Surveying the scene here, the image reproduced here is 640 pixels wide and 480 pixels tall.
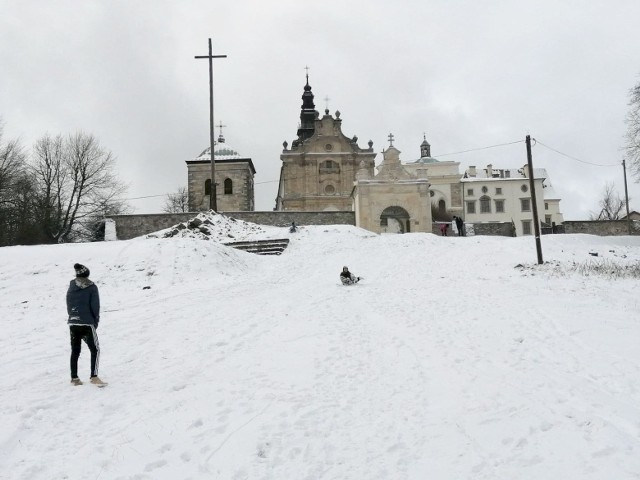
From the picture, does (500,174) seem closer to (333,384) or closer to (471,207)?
(471,207)

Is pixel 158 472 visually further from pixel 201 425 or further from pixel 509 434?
pixel 509 434

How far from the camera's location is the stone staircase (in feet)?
86.0

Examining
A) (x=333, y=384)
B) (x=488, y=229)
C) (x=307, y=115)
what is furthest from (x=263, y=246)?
(x=307, y=115)

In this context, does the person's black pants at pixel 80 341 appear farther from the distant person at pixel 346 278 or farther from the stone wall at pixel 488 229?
the stone wall at pixel 488 229

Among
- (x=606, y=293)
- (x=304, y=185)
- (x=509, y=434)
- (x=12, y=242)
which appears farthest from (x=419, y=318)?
(x=304, y=185)

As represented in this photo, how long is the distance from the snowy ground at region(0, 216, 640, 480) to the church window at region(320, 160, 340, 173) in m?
43.1

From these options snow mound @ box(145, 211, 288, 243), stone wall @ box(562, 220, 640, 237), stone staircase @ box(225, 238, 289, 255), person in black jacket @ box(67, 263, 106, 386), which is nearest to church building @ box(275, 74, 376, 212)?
stone wall @ box(562, 220, 640, 237)

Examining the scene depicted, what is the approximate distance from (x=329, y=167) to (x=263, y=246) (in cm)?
3291

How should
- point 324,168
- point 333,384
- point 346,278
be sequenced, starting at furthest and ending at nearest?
point 324,168 → point 346,278 → point 333,384

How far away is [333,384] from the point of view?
7.09 metres

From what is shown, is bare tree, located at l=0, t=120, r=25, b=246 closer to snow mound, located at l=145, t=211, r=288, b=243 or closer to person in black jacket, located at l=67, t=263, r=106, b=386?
snow mound, located at l=145, t=211, r=288, b=243

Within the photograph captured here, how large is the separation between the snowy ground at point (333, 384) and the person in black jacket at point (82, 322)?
0.37 metres

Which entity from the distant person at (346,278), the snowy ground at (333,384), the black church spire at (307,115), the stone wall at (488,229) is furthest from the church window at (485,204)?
the distant person at (346,278)

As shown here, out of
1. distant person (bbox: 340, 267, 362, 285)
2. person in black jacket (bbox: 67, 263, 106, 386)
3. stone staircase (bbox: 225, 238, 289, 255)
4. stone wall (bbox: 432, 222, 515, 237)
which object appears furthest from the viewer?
stone wall (bbox: 432, 222, 515, 237)
